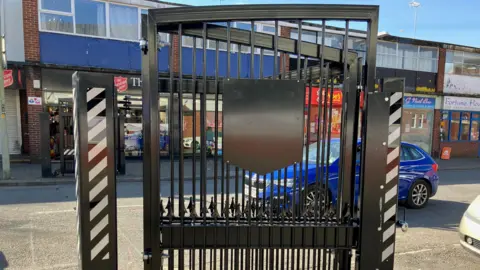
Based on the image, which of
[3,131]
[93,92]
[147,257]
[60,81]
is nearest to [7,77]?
[60,81]

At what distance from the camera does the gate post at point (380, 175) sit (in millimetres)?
2066

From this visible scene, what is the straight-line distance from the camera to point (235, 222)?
2.20 m

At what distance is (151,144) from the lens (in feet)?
6.70

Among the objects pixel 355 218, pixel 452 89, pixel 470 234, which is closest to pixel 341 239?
pixel 355 218

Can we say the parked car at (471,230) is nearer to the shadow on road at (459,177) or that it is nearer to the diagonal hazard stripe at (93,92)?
the diagonal hazard stripe at (93,92)

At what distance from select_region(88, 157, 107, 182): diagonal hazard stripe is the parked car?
457 cm

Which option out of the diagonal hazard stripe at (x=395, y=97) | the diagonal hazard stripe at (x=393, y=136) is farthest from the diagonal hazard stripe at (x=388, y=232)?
the diagonal hazard stripe at (x=395, y=97)

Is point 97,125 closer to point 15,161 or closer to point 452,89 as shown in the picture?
point 15,161

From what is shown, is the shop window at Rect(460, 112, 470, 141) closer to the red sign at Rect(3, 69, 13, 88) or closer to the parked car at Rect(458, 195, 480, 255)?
the parked car at Rect(458, 195, 480, 255)

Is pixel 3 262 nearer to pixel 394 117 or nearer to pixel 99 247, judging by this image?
pixel 99 247

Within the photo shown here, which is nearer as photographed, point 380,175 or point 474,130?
point 380,175

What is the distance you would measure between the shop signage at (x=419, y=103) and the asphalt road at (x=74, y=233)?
10.4 meters

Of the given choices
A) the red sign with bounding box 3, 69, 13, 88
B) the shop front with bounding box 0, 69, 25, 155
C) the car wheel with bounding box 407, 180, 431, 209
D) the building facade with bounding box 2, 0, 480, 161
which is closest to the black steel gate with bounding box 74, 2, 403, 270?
the car wheel with bounding box 407, 180, 431, 209

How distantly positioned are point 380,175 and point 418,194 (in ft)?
19.2
